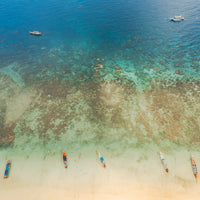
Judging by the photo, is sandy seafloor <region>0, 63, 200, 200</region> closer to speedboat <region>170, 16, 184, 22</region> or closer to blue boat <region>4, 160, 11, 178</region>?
blue boat <region>4, 160, 11, 178</region>

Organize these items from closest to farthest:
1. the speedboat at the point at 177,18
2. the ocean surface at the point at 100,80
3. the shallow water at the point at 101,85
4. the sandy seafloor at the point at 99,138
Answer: the sandy seafloor at the point at 99,138, the shallow water at the point at 101,85, the ocean surface at the point at 100,80, the speedboat at the point at 177,18

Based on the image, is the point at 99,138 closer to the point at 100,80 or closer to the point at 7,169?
the point at 7,169

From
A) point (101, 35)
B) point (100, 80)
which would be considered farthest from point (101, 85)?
point (101, 35)

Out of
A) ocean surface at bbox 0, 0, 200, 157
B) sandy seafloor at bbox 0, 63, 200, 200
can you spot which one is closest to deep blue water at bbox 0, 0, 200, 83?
ocean surface at bbox 0, 0, 200, 157

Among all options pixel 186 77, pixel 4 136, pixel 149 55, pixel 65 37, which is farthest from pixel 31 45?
pixel 186 77

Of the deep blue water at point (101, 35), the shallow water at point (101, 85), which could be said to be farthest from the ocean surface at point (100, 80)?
the deep blue water at point (101, 35)

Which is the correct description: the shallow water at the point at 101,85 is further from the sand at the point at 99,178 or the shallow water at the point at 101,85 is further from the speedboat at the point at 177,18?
the speedboat at the point at 177,18

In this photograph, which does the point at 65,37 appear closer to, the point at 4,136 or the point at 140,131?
the point at 4,136
